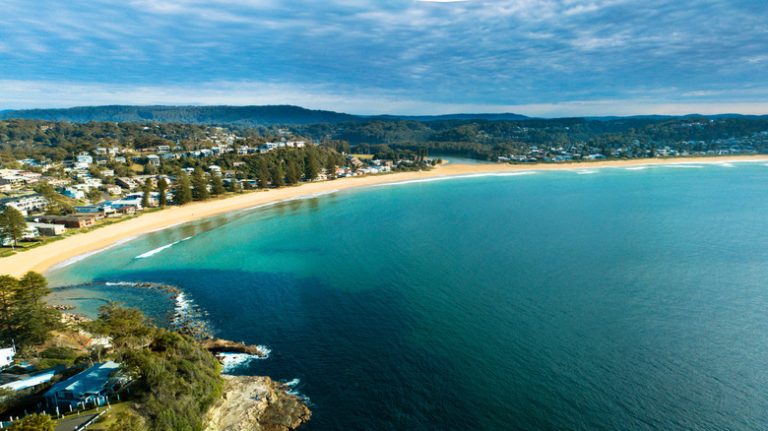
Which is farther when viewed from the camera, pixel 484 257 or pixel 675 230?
pixel 675 230

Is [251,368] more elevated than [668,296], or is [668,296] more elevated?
[668,296]

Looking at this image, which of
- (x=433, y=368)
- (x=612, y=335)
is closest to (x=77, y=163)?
(x=433, y=368)

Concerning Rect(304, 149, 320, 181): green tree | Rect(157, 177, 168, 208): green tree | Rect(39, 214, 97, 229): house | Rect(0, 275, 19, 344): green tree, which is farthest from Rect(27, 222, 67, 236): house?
Rect(304, 149, 320, 181): green tree

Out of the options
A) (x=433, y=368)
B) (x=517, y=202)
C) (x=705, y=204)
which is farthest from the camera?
(x=517, y=202)

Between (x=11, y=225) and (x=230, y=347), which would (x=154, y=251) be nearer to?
(x=11, y=225)

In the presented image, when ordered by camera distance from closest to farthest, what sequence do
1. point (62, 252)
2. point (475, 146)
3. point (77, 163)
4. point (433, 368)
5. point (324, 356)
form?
point (433, 368) < point (324, 356) < point (62, 252) < point (77, 163) < point (475, 146)

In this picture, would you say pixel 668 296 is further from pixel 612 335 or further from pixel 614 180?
pixel 614 180

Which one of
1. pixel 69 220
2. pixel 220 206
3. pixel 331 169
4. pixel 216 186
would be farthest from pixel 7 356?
pixel 331 169

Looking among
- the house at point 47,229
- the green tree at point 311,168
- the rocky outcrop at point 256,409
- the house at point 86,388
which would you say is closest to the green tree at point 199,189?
the house at point 47,229
